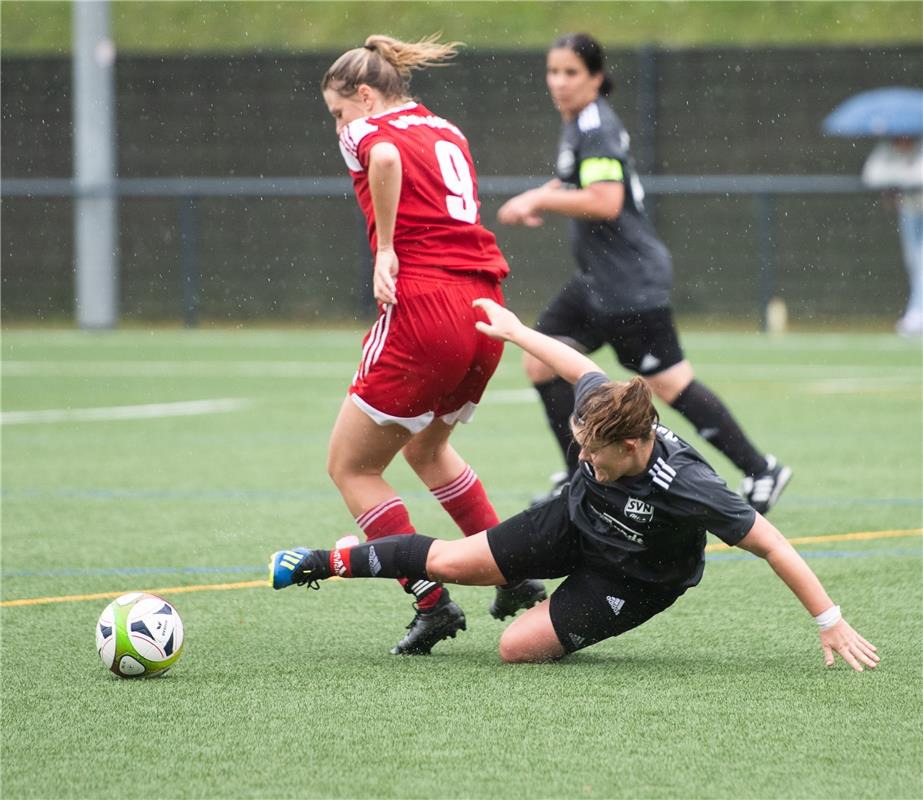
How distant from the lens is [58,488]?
8.48m

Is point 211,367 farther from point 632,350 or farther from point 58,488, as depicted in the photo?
point 632,350

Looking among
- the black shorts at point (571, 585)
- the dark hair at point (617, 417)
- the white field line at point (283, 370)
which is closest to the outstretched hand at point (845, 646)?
the black shorts at point (571, 585)

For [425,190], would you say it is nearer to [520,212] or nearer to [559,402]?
[520,212]

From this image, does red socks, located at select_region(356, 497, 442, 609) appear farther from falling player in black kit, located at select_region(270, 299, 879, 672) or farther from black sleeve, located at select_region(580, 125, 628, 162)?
black sleeve, located at select_region(580, 125, 628, 162)

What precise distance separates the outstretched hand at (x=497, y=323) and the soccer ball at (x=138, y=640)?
3.98ft

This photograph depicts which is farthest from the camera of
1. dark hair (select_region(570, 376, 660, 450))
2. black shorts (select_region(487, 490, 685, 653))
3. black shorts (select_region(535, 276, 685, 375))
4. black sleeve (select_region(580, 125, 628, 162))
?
black shorts (select_region(535, 276, 685, 375))

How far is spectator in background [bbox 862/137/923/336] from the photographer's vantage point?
19094 millimetres

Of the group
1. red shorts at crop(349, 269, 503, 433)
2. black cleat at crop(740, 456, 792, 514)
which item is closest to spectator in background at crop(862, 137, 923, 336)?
black cleat at crop(740, 456, 792, 514)

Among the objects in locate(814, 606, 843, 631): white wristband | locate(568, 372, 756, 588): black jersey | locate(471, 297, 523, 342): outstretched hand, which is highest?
locate(471, 297, 523, 342): outstretched hand

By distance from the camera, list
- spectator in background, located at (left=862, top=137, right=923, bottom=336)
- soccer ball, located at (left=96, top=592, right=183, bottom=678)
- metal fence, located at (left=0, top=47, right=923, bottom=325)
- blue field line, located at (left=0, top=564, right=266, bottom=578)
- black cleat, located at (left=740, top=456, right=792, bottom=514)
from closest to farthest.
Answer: soccer ball, located at (left=96, top=592, right=183, bottom=678), blue field line, located at (left=0, top=564, right=266, bottom=578), black cleat, located at (left=740, top=456, right=792, bottom=514), spectator in background, located at (left=862, top=137, right=923, bottom=336), metal fence, located at (left=0, top=47, right=923, bottom=325)

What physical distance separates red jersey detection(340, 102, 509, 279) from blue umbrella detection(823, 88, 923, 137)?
14.4m

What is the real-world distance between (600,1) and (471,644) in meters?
21.9

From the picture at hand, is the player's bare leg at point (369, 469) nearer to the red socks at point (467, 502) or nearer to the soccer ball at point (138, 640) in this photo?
the red socks at point (467, 502)

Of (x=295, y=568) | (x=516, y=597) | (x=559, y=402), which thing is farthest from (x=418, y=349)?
(x=559, y=402)
